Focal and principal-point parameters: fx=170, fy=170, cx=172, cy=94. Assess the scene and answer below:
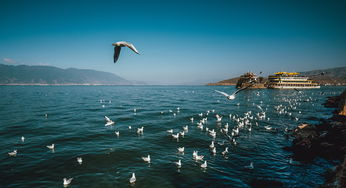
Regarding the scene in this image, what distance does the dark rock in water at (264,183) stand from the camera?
9.66 m

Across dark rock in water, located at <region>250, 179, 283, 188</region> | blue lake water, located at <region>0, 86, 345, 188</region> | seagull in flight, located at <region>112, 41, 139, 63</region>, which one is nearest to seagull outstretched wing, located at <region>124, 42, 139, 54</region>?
seagull in flight, located at <region>112, 41, 139, 63</region>

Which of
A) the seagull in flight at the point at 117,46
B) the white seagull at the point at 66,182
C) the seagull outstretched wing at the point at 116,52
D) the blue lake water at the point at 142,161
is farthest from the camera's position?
the blue lake water at the point at 142,161

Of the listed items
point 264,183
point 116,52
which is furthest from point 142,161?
point 116,52

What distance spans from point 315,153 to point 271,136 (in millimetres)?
5180

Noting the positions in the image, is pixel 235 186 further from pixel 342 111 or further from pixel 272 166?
pixel 342 111

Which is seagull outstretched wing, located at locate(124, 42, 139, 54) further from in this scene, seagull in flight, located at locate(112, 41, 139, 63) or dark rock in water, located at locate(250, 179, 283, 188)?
dark rock in water, located at locate(250, 179, 283, 188)

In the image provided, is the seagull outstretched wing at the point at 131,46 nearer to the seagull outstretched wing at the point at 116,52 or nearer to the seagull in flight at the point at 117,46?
the seagull in flight at the point at 117,46

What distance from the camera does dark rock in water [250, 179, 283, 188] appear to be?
9.66m

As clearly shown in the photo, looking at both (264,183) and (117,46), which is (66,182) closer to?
(117,46)

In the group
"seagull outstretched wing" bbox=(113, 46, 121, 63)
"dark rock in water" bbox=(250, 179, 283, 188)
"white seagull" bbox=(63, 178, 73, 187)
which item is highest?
"seagull outstretched wing" bbox=(113, 46, 121, 63)

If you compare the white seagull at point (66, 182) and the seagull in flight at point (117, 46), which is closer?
the seagull in flight at point (117, 46)

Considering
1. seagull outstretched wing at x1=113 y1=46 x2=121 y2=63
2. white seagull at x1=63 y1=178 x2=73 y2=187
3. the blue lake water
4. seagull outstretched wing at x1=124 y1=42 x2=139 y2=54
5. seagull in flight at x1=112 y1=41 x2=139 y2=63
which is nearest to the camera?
seagull outstretched wing at x1=124 y1=42 x2=139 y2=54

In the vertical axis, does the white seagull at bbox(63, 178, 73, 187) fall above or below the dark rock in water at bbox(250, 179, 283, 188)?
above

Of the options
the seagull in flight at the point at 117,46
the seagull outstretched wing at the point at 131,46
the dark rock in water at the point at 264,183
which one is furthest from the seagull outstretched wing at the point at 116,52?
the dark rock in water at the point at 264,183
